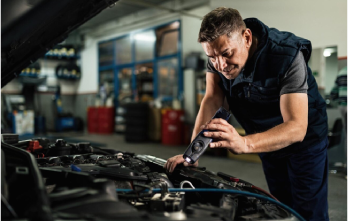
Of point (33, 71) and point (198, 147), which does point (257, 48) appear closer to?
point (198, 147)

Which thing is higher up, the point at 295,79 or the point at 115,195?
the point at 295,79

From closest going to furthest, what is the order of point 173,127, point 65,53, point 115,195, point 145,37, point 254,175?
1. point 115,195
2. point 254,175
3. point 173,127
4. point 145,37
5. point 65,53

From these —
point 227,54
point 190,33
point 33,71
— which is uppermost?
point 190,33

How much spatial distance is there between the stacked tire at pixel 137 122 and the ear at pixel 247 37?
19.3 feet

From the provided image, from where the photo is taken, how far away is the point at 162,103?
768 centimetres

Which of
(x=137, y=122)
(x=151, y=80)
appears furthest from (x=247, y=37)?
(x=151, y=80)

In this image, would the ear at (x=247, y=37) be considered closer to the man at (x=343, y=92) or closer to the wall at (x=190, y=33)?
the man at (x=343, y=92)

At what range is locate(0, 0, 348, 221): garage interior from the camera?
386cm

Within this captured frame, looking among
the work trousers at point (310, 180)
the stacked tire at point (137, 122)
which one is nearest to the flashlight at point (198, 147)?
the work trousers at point (310, 180)

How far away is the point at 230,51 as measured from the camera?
4.02 feet

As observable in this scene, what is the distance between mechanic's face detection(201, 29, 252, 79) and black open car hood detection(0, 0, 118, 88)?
56 cm

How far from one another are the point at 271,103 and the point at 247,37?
1.15ft

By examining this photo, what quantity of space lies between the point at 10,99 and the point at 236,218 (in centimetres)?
911

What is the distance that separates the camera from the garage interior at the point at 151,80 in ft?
12.6
